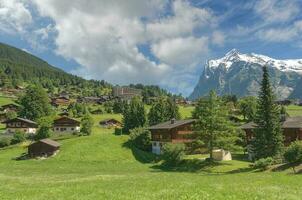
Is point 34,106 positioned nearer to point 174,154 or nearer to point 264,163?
point 174,154

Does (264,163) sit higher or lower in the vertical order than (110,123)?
lower

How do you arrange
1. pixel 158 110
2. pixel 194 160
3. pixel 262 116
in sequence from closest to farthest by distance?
1. pixel 262 116
2. pixel 194 160
3. pixel 158 110

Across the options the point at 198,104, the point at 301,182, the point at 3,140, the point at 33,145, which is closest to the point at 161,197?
the point at 301,182

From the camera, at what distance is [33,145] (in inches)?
3536

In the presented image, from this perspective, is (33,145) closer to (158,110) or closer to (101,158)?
(101,158)

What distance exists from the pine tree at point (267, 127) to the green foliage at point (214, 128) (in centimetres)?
676

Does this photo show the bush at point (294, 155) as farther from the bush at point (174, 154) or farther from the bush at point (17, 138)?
the bush at point (17, 138)

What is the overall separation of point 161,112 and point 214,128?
54915 mm

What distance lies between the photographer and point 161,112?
13238cm

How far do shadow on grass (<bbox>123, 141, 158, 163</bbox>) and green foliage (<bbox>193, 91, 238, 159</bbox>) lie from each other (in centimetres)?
1267

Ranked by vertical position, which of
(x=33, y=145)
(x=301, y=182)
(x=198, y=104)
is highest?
(x=198, y=104)

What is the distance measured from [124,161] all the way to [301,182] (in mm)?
49599

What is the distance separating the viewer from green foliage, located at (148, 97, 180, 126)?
429 ft

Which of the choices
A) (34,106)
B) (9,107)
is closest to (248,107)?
(34,106)
